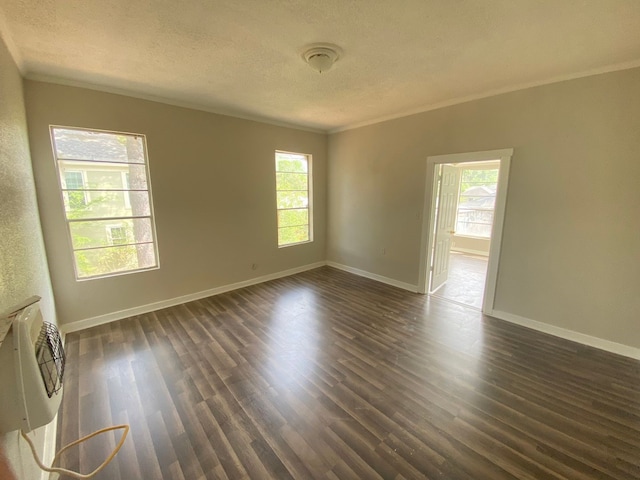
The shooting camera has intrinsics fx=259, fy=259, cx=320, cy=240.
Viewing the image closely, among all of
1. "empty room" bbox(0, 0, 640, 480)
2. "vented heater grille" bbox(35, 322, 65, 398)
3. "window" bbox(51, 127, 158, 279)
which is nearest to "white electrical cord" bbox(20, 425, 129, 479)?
"empty room" bbox(0, 0, 640, 480)

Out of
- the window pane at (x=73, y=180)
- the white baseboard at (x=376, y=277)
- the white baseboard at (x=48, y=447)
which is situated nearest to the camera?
the white baseboard at (x=48, y=447)

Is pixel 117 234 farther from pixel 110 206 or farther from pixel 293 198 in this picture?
pixel 293 198

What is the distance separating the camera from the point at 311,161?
509 cm

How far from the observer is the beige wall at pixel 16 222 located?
1.26 metres

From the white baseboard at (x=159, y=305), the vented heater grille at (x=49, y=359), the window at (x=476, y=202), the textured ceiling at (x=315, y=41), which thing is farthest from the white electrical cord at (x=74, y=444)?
the window at (x=476, y=202)

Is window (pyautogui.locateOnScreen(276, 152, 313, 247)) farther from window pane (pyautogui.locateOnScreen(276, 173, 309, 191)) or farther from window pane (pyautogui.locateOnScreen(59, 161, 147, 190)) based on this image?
window pane (pyautogui.locateOnScreen(59, 161, 147, 190))

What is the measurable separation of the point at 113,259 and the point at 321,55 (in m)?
3.31

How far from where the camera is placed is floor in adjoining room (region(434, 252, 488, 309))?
389 cm

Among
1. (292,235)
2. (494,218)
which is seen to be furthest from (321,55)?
(292,235)

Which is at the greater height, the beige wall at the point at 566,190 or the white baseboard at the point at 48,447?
the beige wall at the point at 566,190

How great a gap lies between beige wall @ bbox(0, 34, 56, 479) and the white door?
14.0 feet

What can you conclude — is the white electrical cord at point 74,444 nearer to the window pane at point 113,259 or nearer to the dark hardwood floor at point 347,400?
the dark hardwood floor at point 347,400

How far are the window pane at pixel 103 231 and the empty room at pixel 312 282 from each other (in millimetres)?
25

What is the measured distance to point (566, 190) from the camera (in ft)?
8.95
